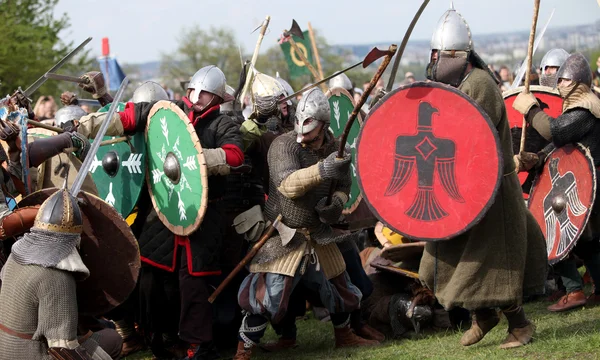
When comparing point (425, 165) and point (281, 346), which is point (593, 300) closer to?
point (281, 346)

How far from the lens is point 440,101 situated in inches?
191

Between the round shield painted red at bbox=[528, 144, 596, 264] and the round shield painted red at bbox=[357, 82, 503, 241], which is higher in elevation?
the round shield painted red at bbox=[357, 82, 503, 241]

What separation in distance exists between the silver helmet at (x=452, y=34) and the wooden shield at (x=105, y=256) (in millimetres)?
1854

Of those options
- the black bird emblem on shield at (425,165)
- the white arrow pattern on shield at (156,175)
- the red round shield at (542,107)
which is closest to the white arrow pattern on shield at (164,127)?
the white arrow pattern on shield at (156,175)

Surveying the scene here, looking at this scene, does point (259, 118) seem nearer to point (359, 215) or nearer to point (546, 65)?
point (359, 215)

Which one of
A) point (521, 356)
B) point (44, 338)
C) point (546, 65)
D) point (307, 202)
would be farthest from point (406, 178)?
point (546, 65)

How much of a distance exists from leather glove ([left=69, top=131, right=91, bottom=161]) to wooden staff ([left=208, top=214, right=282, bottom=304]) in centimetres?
106

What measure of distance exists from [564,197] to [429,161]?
1501 mm

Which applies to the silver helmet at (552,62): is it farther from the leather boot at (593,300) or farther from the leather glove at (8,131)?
the leather glove at (8,131)

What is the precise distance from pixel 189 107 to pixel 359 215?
155 centimetres

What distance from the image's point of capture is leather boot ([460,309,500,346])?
526cm

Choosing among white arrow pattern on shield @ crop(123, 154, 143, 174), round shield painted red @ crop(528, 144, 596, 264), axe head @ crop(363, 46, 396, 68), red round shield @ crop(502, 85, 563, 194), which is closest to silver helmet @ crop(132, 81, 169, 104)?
white arrow pattern on shield @ crop(123, 154, 143, 174)

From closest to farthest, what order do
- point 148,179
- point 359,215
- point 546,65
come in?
point 148,179 → point 359,215 → point 546,65

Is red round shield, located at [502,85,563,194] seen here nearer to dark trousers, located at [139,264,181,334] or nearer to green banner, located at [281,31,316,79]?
dark trousers, located at [139,264,181,334]
